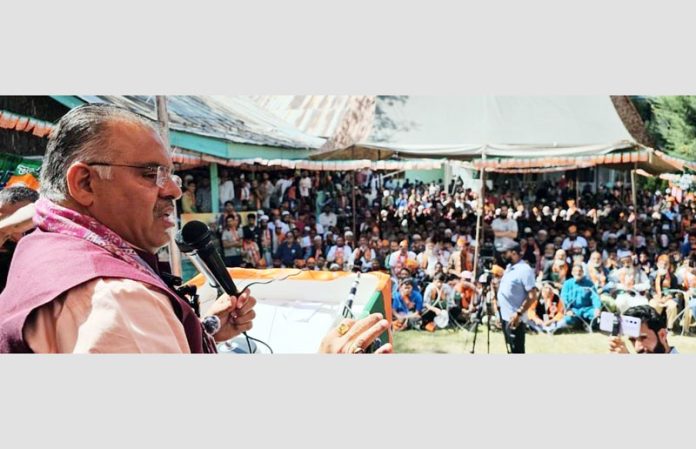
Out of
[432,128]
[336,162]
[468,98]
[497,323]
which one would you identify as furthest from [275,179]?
[497,323]

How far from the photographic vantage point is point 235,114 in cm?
313

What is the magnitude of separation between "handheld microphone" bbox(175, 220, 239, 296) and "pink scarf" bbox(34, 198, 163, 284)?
0.61 meters

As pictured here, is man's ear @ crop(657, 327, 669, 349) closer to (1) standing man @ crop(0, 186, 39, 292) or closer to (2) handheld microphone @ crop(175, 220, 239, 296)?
(2) handheld microphone @ crop(175, 220, 239, 296)

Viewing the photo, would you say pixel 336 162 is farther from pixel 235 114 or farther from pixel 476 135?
pixel 476 135

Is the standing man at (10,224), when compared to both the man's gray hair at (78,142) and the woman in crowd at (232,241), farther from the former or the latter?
the woman in crowd at (232,241)

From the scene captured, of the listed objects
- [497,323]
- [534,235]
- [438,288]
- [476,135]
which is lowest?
[497,323]

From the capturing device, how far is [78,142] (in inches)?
31.1

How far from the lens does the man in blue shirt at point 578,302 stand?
11.0 ft

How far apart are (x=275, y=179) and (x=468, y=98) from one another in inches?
60.1

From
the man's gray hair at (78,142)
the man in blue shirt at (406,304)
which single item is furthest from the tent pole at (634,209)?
the man's gray hair at (78,142)

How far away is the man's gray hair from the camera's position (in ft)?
2.59

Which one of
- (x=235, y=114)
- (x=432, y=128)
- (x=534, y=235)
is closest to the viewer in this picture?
(x=235, y=114)

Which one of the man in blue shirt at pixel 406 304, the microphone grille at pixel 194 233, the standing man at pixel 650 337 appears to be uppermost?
the microphone grille at pixel 194 233

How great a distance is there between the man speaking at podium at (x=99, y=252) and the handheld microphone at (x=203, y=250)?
0.50 m
